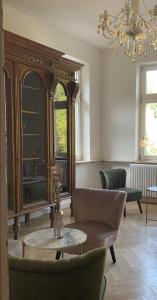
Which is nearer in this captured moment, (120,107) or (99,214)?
(99,214)

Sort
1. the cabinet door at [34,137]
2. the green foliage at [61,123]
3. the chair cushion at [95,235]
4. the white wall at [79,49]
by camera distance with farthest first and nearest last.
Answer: the green foliage at [61,123] < the white wall at [79,49] < the cabinet door at [34,137] < the chair cushion at [95,235]

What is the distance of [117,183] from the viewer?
18.2 ft

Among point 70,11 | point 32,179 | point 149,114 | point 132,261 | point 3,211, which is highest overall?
point 70,11

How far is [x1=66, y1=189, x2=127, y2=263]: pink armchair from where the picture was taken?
9.71 ft

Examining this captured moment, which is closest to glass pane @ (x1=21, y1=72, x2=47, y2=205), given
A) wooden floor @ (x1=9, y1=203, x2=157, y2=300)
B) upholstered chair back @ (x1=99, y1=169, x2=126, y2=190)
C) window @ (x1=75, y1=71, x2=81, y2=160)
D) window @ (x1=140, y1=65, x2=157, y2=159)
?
wooden floor @ (x1=9, y1=203, x2=157, y2=300)

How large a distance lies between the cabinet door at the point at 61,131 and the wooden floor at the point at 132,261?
0.84 meters

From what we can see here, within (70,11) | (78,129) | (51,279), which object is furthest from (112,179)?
(51,279)

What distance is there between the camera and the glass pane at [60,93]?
4770mm

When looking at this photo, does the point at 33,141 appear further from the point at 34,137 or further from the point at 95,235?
the point at 95,235

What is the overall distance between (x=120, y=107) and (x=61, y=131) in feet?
6.96

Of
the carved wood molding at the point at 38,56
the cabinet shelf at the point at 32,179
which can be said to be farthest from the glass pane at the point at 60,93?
the cabinet shelf at the point at 32,179

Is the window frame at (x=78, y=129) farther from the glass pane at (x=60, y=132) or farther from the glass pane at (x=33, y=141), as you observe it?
the glass pane at (x=33, y=141)

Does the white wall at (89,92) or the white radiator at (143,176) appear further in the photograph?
the white radiator at (143,176)

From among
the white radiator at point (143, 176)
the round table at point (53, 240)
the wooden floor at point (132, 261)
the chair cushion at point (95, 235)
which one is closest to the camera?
the round table at point (53, 240)
